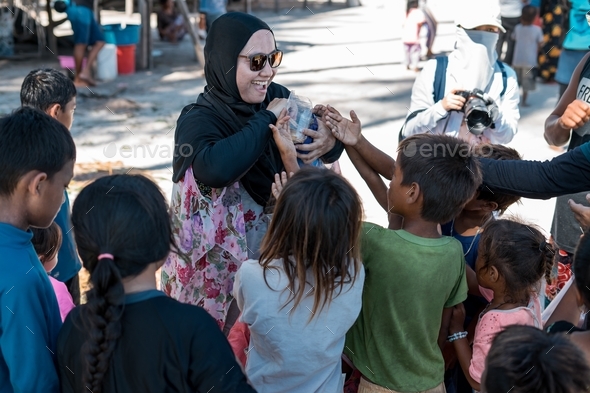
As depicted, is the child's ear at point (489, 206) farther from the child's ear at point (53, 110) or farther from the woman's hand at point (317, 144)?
the child's ear at point (53, 110)

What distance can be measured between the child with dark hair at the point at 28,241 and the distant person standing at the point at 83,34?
24.0 ft

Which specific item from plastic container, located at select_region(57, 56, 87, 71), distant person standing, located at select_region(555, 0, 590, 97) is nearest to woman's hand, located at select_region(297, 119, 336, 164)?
distant person standing, located at select_region(555, 0, 590, 97)

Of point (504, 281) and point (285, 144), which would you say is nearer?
point (504, 281)

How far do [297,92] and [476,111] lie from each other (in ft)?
20.0

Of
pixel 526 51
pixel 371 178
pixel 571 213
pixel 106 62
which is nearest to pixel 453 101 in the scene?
pixel 571 213

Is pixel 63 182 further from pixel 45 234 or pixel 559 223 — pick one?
pixel 559 223

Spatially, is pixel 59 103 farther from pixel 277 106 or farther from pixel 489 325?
pixel 489 325

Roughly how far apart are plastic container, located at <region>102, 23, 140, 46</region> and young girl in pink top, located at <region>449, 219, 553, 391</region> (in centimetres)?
838

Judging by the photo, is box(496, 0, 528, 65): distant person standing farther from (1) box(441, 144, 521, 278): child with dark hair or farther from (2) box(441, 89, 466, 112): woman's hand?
(1) box(441, 144, 521, 278): child with dark hair

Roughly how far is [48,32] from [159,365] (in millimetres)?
10071

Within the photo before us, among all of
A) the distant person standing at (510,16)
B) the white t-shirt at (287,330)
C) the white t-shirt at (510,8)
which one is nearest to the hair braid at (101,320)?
the white t-shirt at (287,330)

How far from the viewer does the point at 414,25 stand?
1025cm

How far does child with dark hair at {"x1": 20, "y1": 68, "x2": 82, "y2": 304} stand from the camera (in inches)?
113

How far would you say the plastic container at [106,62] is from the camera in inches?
364
